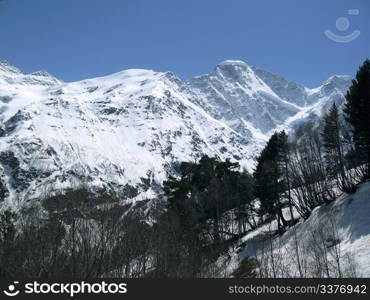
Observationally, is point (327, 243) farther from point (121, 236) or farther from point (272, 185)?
point (121, 236)

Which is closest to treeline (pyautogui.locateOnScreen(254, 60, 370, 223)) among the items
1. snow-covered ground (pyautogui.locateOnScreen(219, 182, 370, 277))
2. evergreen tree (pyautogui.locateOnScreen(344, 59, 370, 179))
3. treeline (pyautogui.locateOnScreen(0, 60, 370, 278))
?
evergreen tree (pyautogui.locateOnScreen(344, 59, 370, 179))

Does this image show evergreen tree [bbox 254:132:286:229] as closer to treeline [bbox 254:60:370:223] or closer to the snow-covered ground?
treeline [bbox 254:60:370:223]

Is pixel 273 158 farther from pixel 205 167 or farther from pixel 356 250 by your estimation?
pixel 356 250

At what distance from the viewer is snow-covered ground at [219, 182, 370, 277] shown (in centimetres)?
2328

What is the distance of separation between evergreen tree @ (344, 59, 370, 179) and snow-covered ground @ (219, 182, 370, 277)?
13.2 feet

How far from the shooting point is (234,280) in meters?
15.7

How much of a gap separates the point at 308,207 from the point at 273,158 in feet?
23.1

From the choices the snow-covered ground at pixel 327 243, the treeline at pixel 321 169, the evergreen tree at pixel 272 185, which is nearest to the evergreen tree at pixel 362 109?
the treeline at pixel 321 169

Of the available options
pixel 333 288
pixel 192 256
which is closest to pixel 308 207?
pixel 192 256

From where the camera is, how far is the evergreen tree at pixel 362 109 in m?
35.8

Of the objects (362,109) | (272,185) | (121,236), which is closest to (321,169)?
(272,185)

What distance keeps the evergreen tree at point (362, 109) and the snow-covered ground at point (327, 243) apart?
4.02m

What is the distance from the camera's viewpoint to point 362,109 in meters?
36.2

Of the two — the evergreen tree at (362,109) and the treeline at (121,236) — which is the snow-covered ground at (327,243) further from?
the evergreen tree at (362,109)
